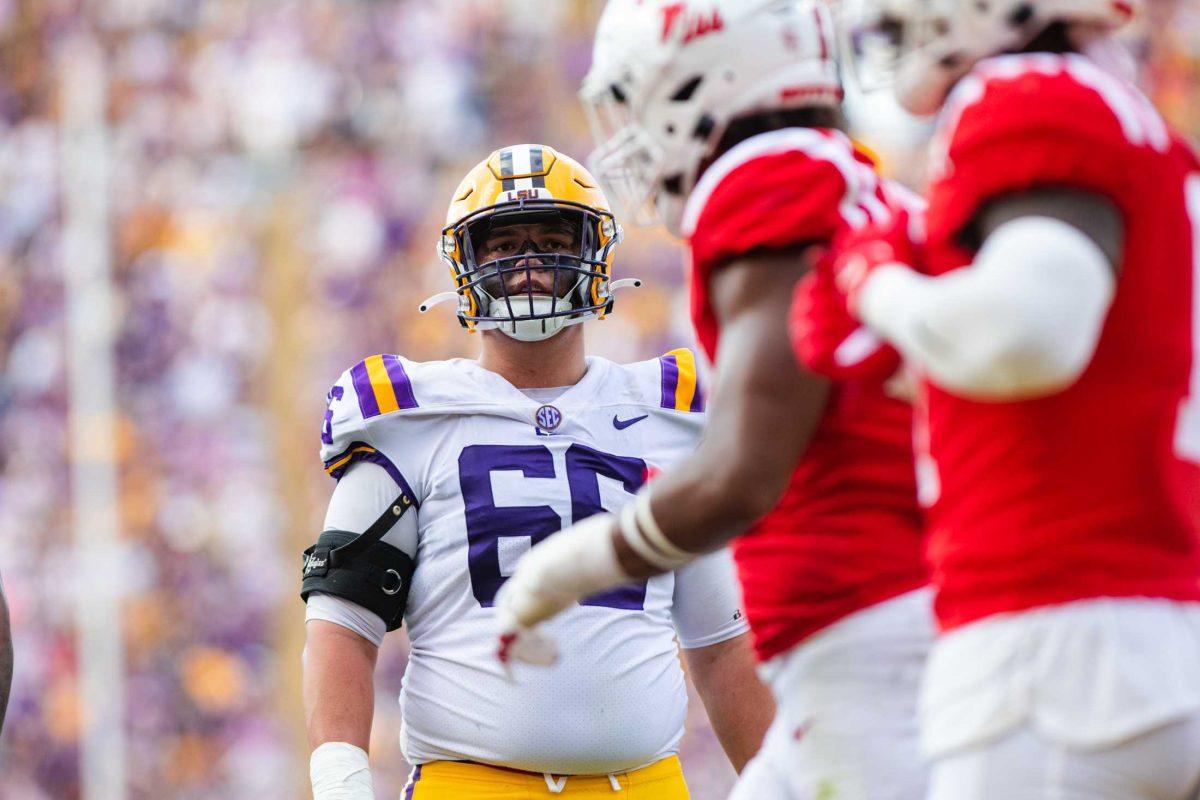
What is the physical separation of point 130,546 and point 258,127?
2576 millimetres

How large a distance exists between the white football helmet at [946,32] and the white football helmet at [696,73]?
0.41 feet

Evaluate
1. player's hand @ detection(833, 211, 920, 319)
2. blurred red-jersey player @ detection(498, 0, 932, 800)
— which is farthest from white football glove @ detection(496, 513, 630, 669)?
player's hand @ detection(833, 211, 920, 319)

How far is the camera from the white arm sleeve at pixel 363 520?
3359 millimetres

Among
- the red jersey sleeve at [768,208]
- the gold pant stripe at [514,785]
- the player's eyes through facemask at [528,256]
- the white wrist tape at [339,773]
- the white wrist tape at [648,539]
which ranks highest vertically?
the player's eyes through facemask at [528,256]

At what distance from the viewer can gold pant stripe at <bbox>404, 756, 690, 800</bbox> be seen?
3213mm

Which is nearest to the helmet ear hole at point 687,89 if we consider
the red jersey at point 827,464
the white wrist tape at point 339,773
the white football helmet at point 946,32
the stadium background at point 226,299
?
the red jersey at point 827,464

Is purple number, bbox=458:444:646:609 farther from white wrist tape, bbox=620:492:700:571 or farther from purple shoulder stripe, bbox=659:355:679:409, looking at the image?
white wrist tape, bbox=620:492:700:571

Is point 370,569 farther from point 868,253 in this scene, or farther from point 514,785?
point 868,253

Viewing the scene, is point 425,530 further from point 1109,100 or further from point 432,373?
point 1109,100

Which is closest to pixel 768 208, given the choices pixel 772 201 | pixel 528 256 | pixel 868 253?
pixel 772 201

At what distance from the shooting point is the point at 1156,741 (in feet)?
5.67

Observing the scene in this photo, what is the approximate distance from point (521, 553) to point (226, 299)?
6666 millimetres

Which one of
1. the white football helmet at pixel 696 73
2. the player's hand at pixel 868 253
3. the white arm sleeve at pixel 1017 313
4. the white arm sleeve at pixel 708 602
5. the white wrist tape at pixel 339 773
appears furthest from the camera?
the white arm sleeve at pixel 708 602

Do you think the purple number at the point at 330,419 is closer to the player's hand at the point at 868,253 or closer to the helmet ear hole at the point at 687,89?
the helmet ear hole at the point at 687,89
